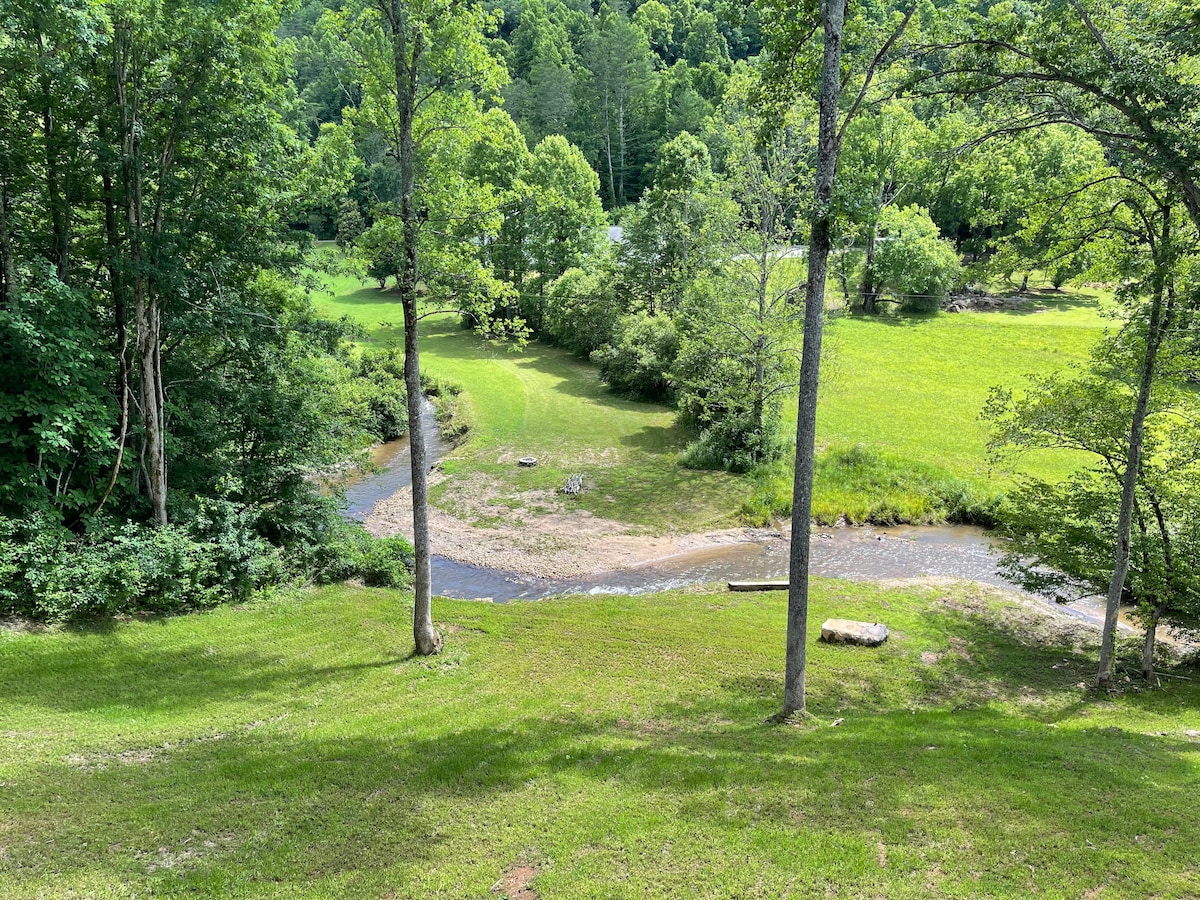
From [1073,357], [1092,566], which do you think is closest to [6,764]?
[1092,566]

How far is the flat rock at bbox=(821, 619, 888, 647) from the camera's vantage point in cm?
1647

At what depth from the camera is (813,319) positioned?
10266 mm

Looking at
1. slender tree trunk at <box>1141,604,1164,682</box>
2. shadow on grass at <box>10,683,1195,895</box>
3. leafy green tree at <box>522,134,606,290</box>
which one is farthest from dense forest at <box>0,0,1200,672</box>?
leafy green tree at <box>522,134,606,290</box>

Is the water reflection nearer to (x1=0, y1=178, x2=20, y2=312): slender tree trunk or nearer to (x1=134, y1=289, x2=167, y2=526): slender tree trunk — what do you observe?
(x1=134, y1=289, x2=167, y2=526): slender tree trunk

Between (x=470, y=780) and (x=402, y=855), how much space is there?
1.79 meters

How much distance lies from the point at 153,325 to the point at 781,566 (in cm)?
1887

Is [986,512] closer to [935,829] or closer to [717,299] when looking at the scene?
[717,299]

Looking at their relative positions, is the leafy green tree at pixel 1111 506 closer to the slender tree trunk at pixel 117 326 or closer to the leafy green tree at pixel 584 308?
the slender tree trunk at pixel 117 326

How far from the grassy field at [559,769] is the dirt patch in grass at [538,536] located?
24.2 ft

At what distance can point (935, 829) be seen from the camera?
25.2 ft

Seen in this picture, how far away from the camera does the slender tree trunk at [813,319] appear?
966 cm

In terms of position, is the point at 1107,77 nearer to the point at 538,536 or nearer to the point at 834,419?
the point at 538,536

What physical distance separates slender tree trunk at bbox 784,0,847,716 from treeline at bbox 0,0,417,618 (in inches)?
447

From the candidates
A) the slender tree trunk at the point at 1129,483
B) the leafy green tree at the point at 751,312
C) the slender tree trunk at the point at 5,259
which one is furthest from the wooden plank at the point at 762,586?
the slender tree trunk at the point at 5,259
